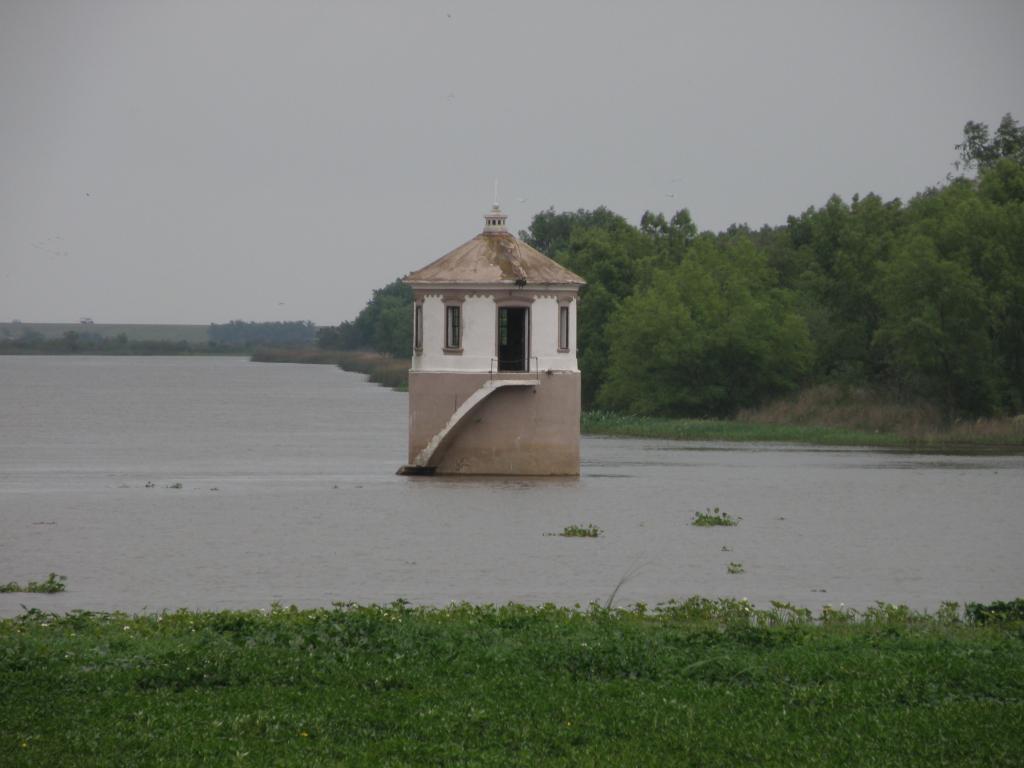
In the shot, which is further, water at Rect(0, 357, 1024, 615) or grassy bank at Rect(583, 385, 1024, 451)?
grassy bank at Rect(583, 385, 1024, 451)

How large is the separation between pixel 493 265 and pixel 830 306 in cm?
4304

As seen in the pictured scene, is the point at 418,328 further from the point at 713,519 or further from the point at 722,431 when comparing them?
the point at 722,431

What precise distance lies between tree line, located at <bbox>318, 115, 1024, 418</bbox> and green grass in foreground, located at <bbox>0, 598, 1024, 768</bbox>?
2180 inches

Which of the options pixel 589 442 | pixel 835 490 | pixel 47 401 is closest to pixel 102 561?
pixel 835 490

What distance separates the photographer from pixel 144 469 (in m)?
56.8

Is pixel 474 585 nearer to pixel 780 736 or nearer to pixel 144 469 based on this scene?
pixel 780 736

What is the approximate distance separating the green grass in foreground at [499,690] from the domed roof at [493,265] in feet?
91.1

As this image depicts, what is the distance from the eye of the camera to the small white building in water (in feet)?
159

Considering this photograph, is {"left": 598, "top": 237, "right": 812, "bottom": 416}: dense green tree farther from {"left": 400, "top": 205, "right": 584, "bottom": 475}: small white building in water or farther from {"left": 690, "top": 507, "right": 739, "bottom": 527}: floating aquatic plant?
{"left": 690, "top": 507, "right": 739, "bottom": 527}: floating aquatic plant

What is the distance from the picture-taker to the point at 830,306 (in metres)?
88.1

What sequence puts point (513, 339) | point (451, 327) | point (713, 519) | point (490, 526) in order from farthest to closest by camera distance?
point (513, 339) < point (451, 327) < point (713, 519) < point (490, 526)

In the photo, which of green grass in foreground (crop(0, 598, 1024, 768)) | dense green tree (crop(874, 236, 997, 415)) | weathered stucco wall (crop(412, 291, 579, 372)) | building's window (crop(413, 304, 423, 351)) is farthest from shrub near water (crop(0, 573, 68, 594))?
dense green tree (crop(874, 236, 997, 415))

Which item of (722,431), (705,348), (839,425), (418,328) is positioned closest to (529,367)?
(418,328)

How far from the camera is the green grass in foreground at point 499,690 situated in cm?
1431
